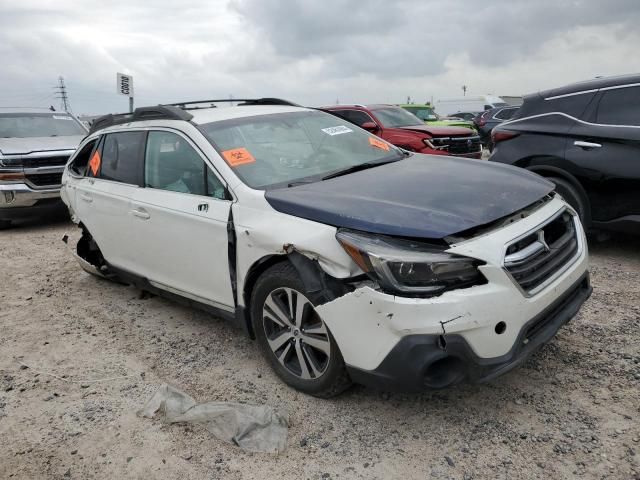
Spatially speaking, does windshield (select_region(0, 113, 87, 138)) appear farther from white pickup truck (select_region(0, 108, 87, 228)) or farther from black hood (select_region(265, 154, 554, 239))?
black hood (select_region(265, 154, 554, 239))

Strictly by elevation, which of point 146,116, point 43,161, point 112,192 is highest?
point 146,116

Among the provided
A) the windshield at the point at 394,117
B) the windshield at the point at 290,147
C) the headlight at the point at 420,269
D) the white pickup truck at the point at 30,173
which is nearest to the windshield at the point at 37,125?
the white pickup truck at the point at 30,173

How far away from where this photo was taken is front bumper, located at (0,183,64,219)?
8000mm

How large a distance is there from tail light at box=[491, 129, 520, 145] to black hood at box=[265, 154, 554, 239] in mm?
2366

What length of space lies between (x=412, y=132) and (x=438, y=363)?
26.5 feet

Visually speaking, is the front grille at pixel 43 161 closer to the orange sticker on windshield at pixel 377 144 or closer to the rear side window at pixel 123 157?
the rear side window at pixel 123 157

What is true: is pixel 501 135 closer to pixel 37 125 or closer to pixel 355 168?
pixel 355 168

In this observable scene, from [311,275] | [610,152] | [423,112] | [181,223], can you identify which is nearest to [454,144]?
[610,152]

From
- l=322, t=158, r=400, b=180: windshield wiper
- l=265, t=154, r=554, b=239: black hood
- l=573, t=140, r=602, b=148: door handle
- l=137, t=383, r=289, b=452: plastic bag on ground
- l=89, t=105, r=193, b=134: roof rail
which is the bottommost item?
l=137, t=383, r=289, b=452: plastic bag on ground

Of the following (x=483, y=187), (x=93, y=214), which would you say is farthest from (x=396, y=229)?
(x=93, y=214)

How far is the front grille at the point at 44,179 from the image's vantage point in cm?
812

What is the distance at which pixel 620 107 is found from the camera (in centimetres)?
497

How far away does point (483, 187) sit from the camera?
2998 mm

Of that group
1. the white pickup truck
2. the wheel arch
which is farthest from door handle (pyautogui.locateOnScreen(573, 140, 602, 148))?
the white pickup truck
